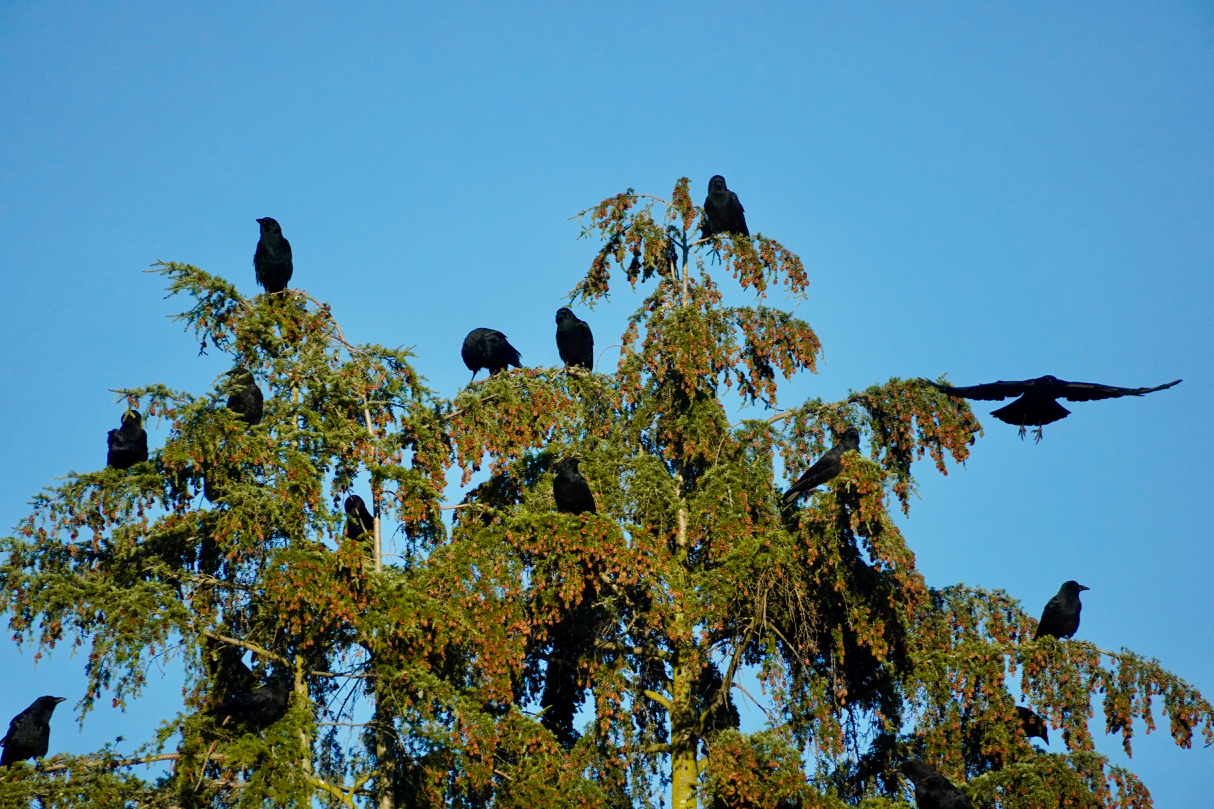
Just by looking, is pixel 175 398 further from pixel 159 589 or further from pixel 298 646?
pixel 298 646

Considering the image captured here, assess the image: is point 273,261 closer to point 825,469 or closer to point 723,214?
point 723,214

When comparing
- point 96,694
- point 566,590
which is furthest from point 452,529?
point 96,694

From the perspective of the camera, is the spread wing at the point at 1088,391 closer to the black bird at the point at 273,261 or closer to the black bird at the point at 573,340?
the black bird at the point at 573,340

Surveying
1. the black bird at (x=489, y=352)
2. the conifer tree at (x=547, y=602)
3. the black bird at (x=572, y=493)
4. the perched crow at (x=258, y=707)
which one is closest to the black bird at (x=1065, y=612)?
the conifer tree at (x=547, y=602)

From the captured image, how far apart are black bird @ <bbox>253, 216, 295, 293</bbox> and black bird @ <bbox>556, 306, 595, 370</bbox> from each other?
3572 millimetres

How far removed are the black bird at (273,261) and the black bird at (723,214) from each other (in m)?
4.88

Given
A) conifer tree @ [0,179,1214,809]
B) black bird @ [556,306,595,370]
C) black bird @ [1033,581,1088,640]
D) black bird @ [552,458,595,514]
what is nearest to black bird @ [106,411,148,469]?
conifer tree @ [0,179,1214,809]

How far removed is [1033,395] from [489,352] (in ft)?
20.6

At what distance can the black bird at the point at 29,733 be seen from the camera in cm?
1218

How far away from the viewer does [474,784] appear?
10.5 m

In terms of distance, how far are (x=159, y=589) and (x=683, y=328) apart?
5817 mm

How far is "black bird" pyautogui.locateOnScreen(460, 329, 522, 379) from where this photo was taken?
15023 millimetres

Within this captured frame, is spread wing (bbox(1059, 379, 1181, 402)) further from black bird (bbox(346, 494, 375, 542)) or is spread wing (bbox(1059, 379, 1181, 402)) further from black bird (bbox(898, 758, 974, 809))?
black bird (bbox(346, 494, 375, 542))

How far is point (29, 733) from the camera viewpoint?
12180mm
